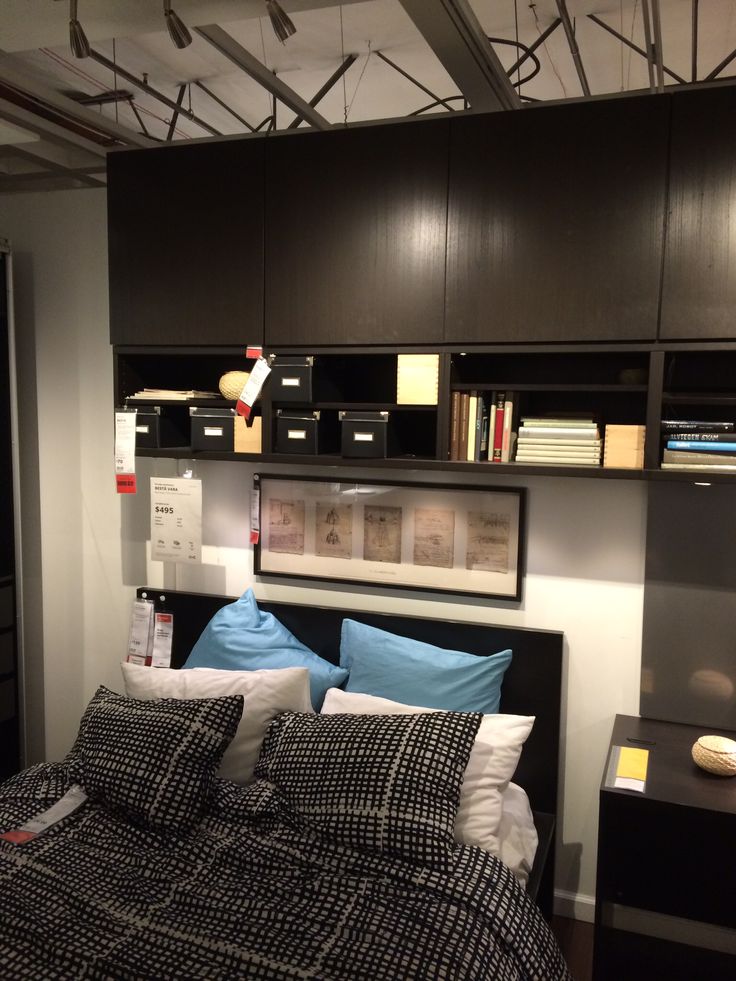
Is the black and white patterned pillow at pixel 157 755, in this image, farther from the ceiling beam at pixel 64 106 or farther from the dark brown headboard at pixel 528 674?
the ceiling beam at pixel 64 106

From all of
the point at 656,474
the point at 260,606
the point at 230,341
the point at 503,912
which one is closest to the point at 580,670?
the point at 656,474

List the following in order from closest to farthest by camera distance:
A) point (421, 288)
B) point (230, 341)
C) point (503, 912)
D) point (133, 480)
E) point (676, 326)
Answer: point (503, 912) → point (676, 326) → point (421, 288) → point (230, 341) → point (133, 480)

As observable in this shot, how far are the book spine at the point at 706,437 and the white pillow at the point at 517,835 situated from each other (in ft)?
3.71

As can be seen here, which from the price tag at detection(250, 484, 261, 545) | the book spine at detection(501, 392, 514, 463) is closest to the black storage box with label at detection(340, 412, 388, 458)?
the book spine at detection(501, 392, 514, 463)

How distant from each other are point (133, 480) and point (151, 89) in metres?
1.32

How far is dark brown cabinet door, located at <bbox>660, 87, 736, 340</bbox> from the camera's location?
2037 mm

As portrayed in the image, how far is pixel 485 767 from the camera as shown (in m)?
2.23

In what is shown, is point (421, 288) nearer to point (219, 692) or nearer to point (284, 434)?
point (284, 434)

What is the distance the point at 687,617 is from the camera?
249cm

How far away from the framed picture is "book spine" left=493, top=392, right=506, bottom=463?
30cm

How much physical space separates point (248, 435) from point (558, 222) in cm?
117

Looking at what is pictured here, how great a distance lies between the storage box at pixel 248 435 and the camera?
262cm

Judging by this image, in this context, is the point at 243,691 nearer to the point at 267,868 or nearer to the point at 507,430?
the point at 267,868

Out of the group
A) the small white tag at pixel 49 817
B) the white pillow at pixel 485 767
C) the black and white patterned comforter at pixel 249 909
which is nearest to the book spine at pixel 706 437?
the white pillow at pixel 485 767
